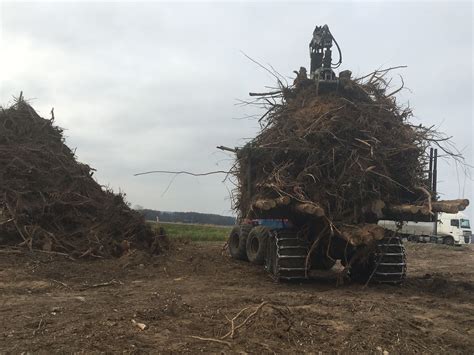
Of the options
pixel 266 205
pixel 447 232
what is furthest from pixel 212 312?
pixel 447 232

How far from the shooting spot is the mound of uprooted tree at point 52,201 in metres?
12.0

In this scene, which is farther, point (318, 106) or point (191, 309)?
point (318, 106)

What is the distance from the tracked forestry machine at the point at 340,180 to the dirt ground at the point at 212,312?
26.4 inches

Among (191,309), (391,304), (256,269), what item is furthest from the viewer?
(256,269)

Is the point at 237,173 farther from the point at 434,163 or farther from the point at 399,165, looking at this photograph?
the point at 434,163

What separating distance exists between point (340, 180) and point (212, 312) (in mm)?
3950

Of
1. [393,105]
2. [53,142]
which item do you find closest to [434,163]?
[393,105]

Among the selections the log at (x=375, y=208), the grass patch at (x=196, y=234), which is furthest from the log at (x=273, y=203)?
the grass patch at (x=196, y=234)

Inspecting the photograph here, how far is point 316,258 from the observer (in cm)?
1028

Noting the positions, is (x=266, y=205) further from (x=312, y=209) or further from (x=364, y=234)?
(x=364, y=234)

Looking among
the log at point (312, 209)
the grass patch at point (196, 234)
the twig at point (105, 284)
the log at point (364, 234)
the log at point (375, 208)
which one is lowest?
the twig at point (105, 284)

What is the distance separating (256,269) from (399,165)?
4.34 m

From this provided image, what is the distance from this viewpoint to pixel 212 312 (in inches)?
253

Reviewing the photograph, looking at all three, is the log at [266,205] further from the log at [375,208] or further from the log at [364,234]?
the log at [375,208]
